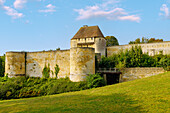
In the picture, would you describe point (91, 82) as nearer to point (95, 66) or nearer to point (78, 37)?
point (95, 66)

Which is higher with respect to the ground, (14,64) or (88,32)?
(88,32)

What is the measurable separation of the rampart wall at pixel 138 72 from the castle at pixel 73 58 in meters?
4.25

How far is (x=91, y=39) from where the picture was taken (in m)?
41.2

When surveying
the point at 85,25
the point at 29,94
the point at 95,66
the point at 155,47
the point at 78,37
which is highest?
the point at 85,25

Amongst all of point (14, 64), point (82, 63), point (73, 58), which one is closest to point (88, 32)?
point (14, 64)

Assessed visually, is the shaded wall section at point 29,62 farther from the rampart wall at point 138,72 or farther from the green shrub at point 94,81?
the rampart wall at point 138,72

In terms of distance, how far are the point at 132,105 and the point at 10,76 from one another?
25.7 metres

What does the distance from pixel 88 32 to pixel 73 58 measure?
19.5 m

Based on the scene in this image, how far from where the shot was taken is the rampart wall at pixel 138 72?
22.6 metres

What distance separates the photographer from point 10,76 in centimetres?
3073

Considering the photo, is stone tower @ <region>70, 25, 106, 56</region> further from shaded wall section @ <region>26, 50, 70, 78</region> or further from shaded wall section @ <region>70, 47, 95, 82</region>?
shaded wall section @ <region>70, 47, 95, 82</region>

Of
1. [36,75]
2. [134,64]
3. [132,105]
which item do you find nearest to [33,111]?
[132,105]

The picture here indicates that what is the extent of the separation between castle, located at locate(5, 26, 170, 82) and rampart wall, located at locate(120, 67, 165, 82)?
4252mm

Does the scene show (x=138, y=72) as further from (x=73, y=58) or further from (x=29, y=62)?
(x=29, y=62)
